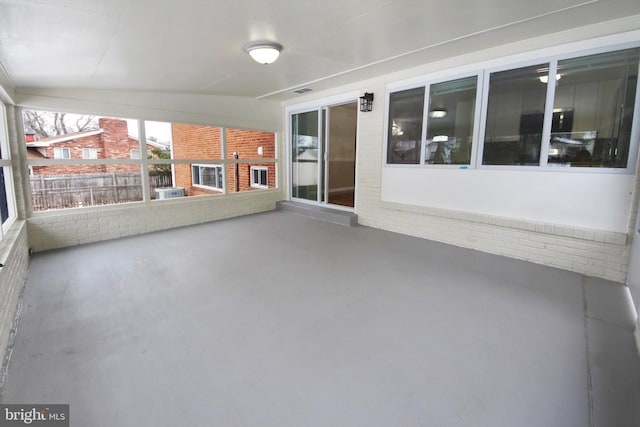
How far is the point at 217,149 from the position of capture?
629cm

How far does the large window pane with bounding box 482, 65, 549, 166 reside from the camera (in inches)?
143

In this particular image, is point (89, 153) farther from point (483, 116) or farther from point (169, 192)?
point (483, 116)

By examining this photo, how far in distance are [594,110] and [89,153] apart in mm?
6788

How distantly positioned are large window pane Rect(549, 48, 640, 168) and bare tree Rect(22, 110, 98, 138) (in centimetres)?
650

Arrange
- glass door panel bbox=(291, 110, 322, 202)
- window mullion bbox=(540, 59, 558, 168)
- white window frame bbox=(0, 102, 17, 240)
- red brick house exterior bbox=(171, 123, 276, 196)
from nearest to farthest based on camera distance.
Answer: window mullion bbox=(540, 59, 558, 168), white window frame bbox=(0, 102, 17, 240), red brick house exterior bbox=(171, 123, 276, 196), glass door panel bbox=(291, 110, 322, 202)

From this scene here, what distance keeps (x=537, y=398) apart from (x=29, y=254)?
18.6 ft

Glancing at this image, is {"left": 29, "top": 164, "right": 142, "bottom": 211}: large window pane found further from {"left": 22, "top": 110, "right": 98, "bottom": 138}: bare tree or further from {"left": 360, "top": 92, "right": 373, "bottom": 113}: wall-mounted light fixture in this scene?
{"left": 360, "top": 92, "right": 373, "bottom": 113}: wall-mounted light fixture

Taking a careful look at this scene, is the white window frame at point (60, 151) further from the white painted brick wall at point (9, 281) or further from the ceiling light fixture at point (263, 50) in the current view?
the ceiling light fixture at point (263, 50)

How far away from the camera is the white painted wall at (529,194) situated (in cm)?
323

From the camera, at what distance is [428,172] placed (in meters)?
4.67

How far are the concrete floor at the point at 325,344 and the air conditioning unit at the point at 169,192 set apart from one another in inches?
76.3

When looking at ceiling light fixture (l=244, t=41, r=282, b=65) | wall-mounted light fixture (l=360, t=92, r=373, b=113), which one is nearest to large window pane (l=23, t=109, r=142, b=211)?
ceiling light fixture (l=244, t=41, r=282, b=65)

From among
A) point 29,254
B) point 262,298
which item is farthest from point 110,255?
point 262,298

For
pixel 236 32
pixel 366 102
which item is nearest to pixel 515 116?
→ pixel 366 102
